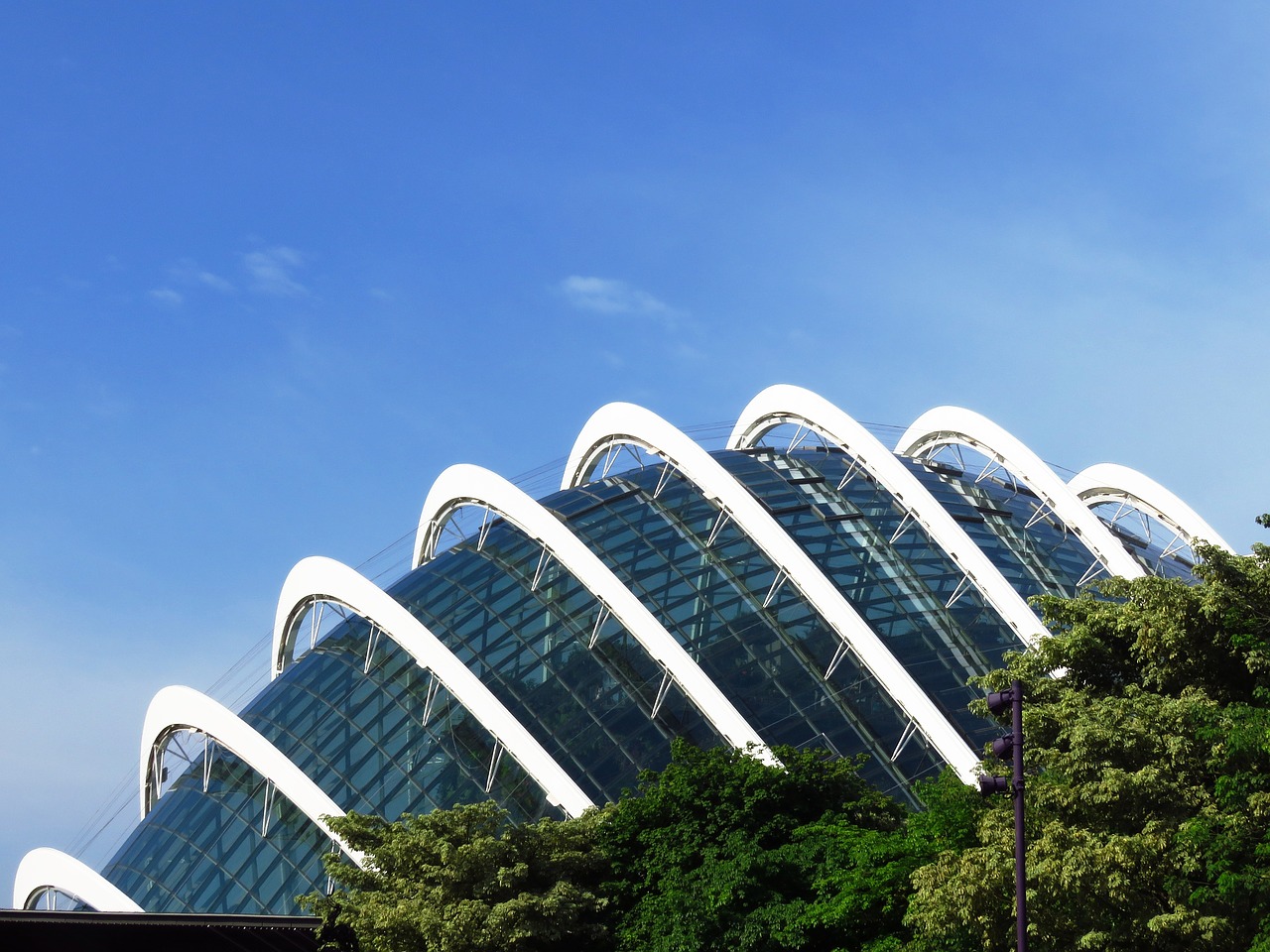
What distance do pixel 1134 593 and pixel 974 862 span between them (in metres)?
7.11

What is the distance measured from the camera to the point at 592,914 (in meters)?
34.0

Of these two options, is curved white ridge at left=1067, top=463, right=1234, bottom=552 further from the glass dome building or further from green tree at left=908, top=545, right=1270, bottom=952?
green tree at left=908, top=545, right=1270, bottom=952

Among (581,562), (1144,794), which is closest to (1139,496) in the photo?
(581,562)

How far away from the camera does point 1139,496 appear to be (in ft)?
203

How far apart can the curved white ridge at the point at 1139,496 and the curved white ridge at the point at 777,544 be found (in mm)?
19362

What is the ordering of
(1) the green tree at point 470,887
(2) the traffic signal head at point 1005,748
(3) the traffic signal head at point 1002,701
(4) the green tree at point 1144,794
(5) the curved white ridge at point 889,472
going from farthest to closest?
(5) the curved white ridge at point 889,472 < (1) the green tree at point 470,887 < (4) the green tree at point 1144,794 < (3) the traffic signal head at point 1002,701 < (2) the traffic signal head at point 1005,748

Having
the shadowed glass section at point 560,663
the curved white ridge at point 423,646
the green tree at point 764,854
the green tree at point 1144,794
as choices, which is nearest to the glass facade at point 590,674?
the shadowed glass section at point 560,663

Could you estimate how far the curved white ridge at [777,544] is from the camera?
138 feet

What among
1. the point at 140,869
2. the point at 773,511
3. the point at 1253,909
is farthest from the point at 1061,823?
the point at 140,869

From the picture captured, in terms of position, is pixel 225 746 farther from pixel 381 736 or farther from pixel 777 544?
pixel 777 544

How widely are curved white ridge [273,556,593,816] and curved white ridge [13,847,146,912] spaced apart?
10.6 m

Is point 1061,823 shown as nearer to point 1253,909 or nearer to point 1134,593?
point 1253,909

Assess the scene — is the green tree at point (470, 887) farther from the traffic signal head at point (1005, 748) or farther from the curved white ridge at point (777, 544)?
the traffic signal head at point (1005, 748)

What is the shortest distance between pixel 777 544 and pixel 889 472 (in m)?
8.17
